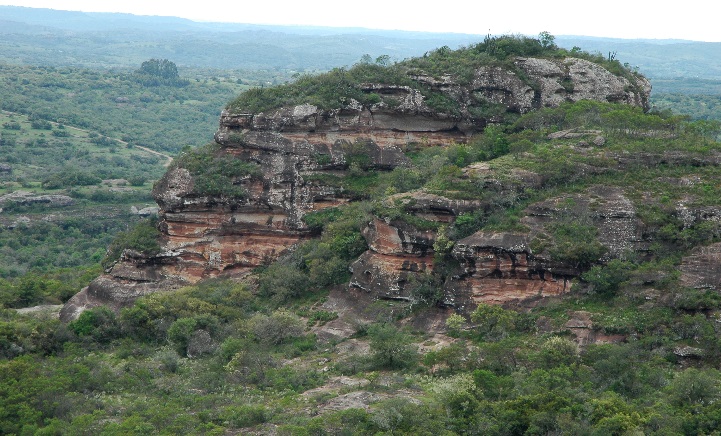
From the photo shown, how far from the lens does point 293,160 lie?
46.2m

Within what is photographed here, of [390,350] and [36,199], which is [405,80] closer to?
[390,350]

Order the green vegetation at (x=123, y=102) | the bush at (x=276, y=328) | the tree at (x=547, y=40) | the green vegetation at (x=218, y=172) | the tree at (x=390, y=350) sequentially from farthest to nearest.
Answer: the green vegetation at (x=123, y=102) < the tree at (x=547, y=40) < the green vegetation at (x=218, y=172) < the bush at (x=276, y=328) < the tree at (x=390, y=350)

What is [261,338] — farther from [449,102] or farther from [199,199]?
[449,102]

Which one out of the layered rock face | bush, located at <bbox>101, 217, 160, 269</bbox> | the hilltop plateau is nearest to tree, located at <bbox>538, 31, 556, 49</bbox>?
the hilltop plateau

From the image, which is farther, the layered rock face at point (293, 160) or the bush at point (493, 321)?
the layered rock face at point (293, 160)

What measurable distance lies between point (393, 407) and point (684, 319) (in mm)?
10563

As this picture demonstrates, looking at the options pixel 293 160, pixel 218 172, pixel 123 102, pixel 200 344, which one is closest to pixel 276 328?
pixel 200 344

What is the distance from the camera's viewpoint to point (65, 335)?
4112cm

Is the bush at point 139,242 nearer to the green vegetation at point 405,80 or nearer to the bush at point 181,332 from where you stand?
the bush at point 181,332

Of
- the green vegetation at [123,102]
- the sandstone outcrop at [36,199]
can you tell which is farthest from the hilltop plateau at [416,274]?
the green vegetation at [123,102]

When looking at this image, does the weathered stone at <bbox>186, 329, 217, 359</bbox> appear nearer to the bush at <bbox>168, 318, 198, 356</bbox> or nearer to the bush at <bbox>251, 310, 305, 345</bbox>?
the bush at <bbox>168, 318, 198, 356</bbox>

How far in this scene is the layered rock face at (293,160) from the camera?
46094 mm

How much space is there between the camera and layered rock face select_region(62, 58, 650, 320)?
151 ft

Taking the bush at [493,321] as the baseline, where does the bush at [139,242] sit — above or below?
below
